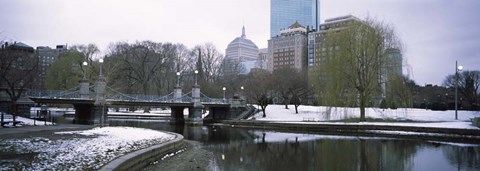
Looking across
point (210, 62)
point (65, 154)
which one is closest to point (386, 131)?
point (65, 154)

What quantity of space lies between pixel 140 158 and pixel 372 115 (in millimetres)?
36990

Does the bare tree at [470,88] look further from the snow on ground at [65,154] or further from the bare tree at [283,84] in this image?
the snow on ground at [65,154]

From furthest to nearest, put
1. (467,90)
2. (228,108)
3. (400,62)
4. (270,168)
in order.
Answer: (467,90)
(228,108)
(400,62)
(270,168)

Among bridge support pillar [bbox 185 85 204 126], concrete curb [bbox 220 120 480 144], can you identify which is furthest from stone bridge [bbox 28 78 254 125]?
concrete curb [bbox 220 120 480 144]

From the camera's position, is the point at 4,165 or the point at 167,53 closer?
the point at 4,165

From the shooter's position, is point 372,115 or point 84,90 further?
point 372,115

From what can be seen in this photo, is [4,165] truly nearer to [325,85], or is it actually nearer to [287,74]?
[325,85]

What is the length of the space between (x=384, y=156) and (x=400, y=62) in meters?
20.6

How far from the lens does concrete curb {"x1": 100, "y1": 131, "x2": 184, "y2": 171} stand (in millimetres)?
10928

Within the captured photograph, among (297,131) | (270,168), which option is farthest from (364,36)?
(270,168)

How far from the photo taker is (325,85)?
126 ft

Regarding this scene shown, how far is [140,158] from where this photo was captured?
13.6 meters

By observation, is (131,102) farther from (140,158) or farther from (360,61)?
(140,158)

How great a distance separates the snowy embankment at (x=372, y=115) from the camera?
3775cm
